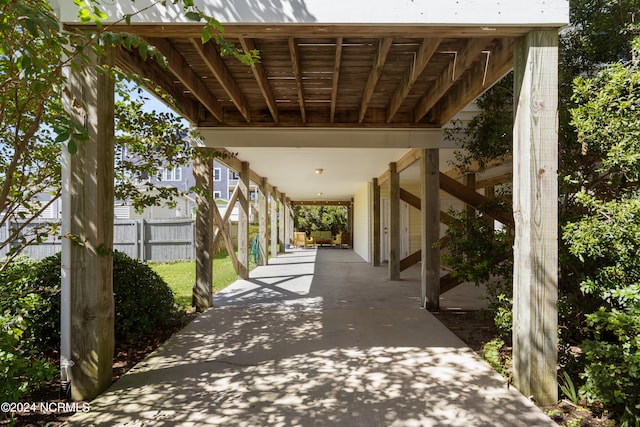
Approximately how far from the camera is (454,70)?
3457 mm

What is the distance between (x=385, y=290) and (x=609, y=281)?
173 inches

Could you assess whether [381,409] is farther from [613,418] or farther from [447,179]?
[447,179]

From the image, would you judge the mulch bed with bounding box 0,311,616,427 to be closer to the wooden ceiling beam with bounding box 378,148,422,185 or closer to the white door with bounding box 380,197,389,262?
the wooden ceiling beam with bounding box 378,148,422,185

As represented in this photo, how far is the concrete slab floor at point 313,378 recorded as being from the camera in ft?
7.66

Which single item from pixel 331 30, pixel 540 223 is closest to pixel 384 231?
pixel 540 223

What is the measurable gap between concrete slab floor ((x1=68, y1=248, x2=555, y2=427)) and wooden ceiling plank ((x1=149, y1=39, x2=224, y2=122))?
2.67 m

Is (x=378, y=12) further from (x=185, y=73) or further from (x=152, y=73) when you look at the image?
(x=152, y=73)

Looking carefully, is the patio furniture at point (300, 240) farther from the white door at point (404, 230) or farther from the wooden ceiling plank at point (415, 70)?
the wooden ceiling plank at point (415, 70)

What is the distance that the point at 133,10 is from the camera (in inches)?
100

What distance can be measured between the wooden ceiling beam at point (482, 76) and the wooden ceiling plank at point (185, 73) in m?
2.90

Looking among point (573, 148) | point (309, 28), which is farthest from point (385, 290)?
point (309, 28)

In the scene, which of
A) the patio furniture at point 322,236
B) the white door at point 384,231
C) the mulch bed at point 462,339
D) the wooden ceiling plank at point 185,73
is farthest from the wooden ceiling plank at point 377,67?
the patio furniture at point 322,236

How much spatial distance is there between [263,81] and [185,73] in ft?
2.59

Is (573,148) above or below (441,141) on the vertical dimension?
below
